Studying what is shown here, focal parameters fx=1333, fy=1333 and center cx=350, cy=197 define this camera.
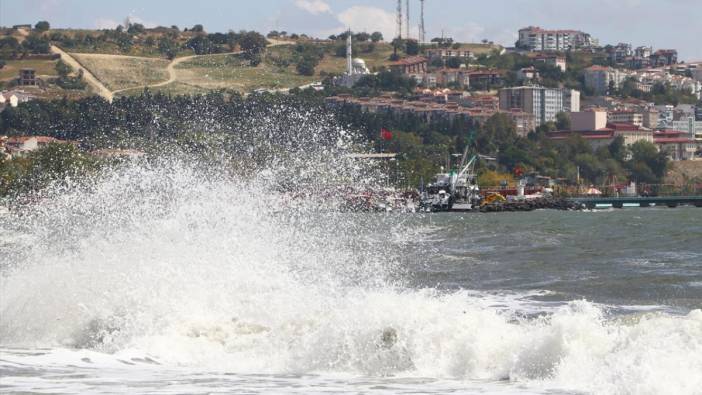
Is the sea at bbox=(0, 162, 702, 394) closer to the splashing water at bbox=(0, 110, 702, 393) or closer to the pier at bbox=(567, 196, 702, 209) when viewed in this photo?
the splashing water at bbox=(0, 110, 702, 393)

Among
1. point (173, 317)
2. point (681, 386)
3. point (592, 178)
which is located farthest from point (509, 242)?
point (592, 178)

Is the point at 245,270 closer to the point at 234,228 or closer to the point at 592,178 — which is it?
the point at 234,228

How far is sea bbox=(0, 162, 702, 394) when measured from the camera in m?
16.4

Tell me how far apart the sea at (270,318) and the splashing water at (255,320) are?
1.3 inches

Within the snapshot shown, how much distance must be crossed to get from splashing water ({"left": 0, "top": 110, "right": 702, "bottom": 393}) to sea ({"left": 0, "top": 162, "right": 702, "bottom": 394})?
3cm

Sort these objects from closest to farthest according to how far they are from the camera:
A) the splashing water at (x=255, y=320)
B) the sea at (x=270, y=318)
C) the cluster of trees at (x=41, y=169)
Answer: the sea at (x=270, y=318), the splashing water at (x=255, y=320), the cluster of trees at (x=41, y=169)

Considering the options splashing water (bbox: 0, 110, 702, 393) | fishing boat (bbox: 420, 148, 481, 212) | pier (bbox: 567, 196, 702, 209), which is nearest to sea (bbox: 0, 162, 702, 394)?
splashing water (bbox: 0, 110, 702, 393)

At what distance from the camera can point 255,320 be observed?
20203 millimetres

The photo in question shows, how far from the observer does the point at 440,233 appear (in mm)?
59938

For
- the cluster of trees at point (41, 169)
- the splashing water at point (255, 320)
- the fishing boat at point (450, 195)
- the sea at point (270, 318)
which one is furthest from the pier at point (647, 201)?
the splashing water at point (255, 320)

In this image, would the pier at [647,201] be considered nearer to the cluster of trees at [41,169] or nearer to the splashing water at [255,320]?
the cluster of trees at [41,169]

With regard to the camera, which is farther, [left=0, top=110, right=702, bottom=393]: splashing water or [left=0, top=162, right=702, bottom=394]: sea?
[left=0, top=110, right=702, bottom=393]: splashing water

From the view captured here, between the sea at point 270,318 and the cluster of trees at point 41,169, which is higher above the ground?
the sea at point 270,318

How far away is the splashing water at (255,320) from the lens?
16734mm
